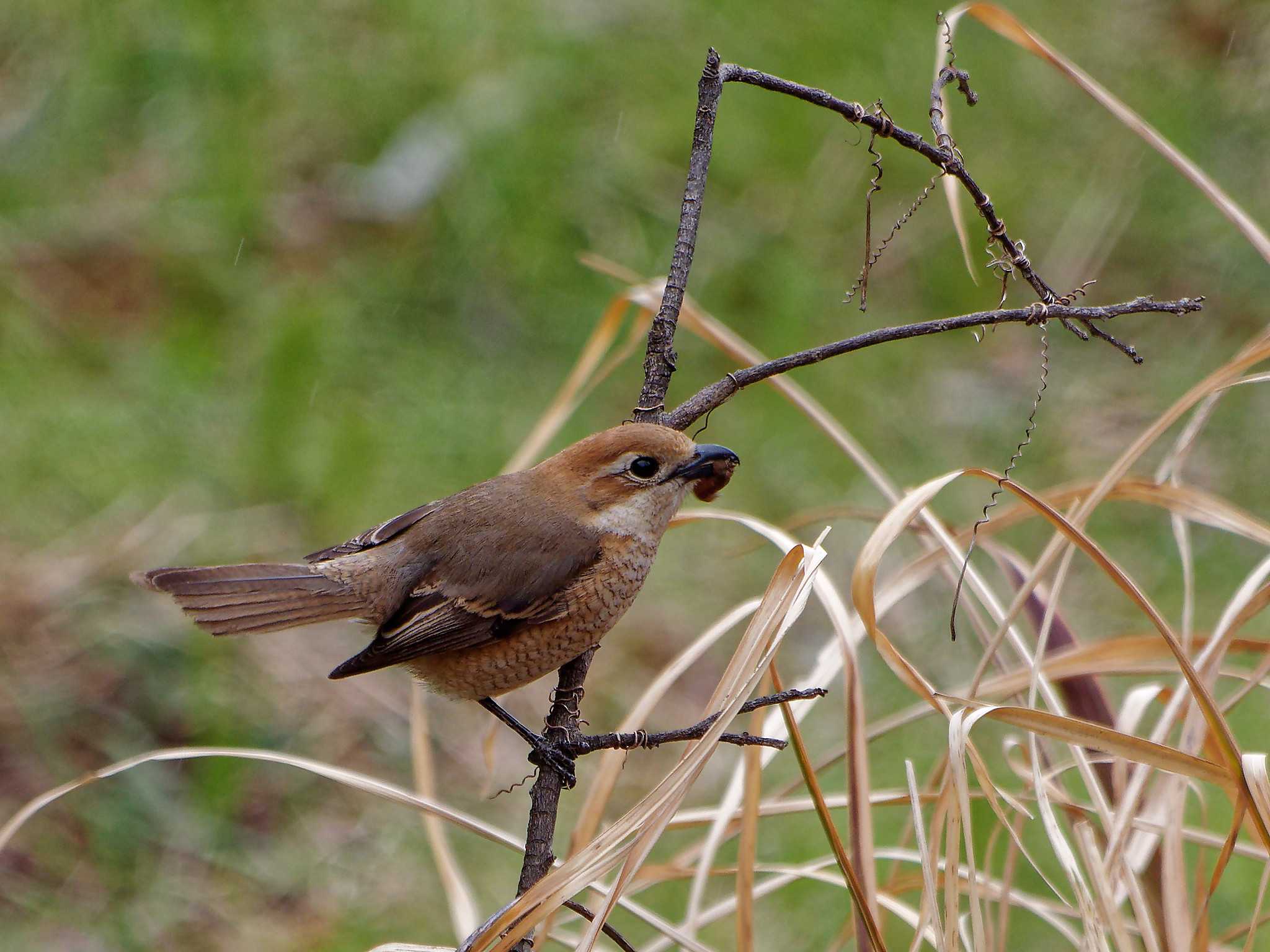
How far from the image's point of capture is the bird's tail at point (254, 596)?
3043 millimetres

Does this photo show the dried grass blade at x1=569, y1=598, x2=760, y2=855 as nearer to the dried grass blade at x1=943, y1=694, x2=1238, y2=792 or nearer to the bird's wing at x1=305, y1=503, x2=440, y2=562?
the dried grass blade at x1=943, y1=694, x2=1238, y2=792

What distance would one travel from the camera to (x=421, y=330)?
19.9ft

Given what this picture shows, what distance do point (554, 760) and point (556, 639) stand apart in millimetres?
614

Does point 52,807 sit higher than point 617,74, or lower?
lower

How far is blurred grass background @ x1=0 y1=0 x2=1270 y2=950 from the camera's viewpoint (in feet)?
14.3

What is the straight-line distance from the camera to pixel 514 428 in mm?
5734

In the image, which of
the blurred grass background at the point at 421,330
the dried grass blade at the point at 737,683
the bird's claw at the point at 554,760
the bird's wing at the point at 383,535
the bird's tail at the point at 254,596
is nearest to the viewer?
the dried grass blade at the point at 737,683

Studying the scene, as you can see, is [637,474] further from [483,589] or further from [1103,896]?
[1103,896]

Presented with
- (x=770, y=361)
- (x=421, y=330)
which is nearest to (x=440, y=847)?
(x=770, y=361)

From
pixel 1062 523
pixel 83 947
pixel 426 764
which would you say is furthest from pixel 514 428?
pixel 1062 523

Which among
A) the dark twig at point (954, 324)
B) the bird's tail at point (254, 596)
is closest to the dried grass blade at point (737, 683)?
the dark twig at point (954, 324)

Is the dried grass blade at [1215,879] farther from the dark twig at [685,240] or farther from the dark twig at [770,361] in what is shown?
the dark twig at [685,240]

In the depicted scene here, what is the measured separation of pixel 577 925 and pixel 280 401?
256 cm

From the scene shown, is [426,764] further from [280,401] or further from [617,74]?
[617,74]
